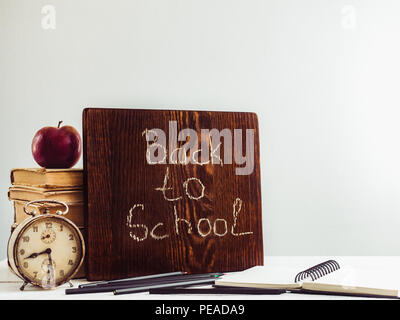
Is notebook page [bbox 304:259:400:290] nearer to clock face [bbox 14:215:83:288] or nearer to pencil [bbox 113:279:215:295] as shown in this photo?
pencil [bbox 113:279:215:295]

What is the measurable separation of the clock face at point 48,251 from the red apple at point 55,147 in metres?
0.16

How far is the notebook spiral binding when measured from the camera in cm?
85

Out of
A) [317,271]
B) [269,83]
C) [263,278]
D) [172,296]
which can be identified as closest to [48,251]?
[172,296]

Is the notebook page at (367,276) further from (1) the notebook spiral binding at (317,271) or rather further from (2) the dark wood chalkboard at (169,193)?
(2) the dark wood chalkboard at (169,193)

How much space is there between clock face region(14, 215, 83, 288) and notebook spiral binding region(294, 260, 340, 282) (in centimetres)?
40

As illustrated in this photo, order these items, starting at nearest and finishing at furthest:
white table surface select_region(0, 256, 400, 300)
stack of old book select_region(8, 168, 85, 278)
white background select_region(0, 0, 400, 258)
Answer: white table surface select_region(0, 256, 400, 300), stack of old book select_region(8, 168, 85, 278), white background select_region(0, 0, 400, 258)

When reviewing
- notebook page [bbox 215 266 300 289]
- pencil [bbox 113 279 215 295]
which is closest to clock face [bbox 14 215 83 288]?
pencil [bbox 113 279 215 295]

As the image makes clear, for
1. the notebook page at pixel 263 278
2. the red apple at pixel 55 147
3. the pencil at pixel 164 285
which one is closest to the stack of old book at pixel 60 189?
the red apple at pixel 55 147

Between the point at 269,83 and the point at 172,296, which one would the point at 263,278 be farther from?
the point at 269,83

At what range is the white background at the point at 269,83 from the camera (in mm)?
1450

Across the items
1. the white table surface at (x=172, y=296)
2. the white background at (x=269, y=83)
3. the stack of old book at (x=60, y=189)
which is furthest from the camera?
the white background at (x=269, y=83)

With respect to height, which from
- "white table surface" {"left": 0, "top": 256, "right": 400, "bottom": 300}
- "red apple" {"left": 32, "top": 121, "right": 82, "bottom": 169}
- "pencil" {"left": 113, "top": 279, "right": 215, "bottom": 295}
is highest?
"red apple" {"left": 32, "top": 121, "right": 82, "bottom": 169}

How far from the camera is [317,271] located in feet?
2.95
